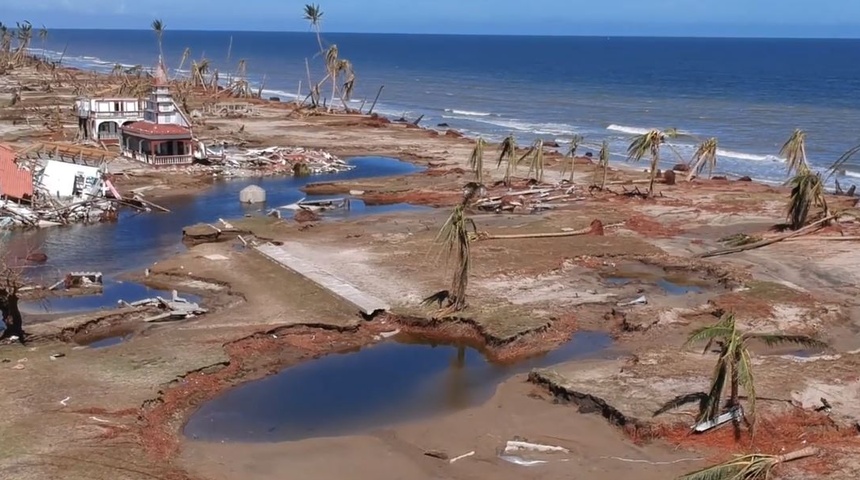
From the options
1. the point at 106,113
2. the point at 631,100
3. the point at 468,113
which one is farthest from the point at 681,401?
the point at 631,100

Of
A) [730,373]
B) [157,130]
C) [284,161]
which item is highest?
[157,130]

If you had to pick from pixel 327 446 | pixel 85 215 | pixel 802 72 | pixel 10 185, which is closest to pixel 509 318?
pixel 327 446

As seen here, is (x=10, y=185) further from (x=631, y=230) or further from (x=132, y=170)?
Result: (x=631, y=230)

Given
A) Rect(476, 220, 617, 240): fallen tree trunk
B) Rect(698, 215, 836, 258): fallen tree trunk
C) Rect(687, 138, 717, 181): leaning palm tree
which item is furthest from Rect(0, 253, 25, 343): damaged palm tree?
Rect(687, 138, 717, 181): leaning palm tree

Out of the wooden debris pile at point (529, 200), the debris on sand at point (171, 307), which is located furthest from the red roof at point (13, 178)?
the wooden debris pile at point (529, 200)

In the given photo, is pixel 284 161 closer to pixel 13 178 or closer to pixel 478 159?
pixel 478 159
